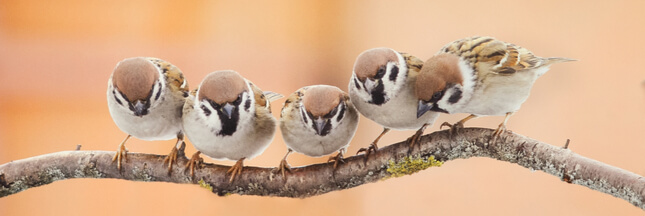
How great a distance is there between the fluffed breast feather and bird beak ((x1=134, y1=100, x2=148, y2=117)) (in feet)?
1.69

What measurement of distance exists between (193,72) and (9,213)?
631 millimetres

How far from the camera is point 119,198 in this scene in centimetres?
144

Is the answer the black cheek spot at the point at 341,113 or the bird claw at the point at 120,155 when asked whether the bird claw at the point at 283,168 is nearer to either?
the black cheek spot at the point at 341,113

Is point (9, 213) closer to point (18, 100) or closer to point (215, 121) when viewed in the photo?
point (18, 100)

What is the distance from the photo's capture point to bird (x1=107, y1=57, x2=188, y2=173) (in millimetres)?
823

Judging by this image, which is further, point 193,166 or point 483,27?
point 483,27

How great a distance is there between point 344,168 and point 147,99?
1.12ft

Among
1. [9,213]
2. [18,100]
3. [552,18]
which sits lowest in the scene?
[9,213]

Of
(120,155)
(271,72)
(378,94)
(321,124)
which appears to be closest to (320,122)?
(321,124)

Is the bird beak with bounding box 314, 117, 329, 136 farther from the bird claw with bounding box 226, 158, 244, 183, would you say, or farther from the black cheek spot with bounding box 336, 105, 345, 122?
the bird claw with bounding box 226, 158, 244, 183

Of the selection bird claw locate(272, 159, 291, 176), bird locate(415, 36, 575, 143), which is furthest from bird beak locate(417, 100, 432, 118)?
bird claw locate(272, 159, 291, 176)

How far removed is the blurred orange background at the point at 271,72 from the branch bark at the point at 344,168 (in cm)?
26

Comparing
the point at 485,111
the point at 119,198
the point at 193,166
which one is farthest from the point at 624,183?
the point at 119,198

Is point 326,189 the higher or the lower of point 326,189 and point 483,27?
the lower
